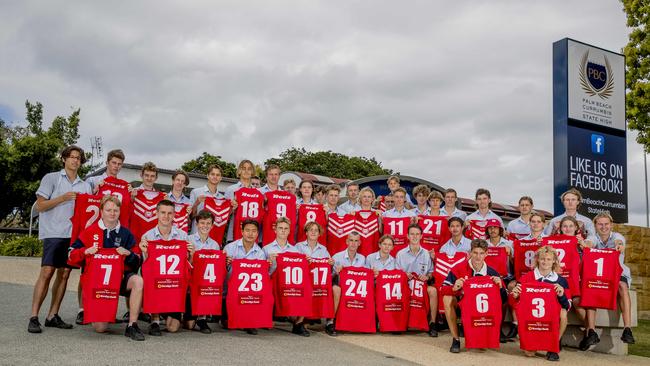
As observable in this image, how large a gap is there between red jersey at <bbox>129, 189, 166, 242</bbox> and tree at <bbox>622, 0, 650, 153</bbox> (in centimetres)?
1676

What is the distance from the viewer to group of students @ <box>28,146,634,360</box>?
750 centimetres

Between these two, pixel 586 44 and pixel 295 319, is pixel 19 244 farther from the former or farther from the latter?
pixel 586 44

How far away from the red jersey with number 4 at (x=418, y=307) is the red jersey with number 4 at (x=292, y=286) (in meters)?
1.70

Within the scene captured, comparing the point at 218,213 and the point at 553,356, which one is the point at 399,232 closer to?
the point at 218,213

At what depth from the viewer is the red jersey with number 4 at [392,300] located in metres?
9.09

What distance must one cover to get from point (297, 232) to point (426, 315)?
271cm

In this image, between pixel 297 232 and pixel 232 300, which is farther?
pixel 297 232

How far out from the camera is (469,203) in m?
35.9

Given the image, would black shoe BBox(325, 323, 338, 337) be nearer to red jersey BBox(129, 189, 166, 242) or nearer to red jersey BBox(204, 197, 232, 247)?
red jersey BBox(204, 197, 232, 247)

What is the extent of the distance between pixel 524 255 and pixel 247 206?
14.9 ft

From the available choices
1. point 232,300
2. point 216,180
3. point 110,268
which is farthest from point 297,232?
point 110,268

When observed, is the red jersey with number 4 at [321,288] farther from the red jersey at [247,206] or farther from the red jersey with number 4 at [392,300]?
the red jersey at [247,206]

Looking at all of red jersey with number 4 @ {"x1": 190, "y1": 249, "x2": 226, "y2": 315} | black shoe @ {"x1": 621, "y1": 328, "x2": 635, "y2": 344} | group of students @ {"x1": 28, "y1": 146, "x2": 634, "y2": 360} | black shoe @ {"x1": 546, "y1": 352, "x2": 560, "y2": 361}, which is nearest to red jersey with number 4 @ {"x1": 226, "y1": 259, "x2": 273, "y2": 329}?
group of students @ {"x1": 28, "y1": 146, "x2": 634, "y2": 360}

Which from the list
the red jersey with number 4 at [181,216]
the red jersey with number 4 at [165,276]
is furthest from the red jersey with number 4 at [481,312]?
the red jersey with number 4 at [181,216]
